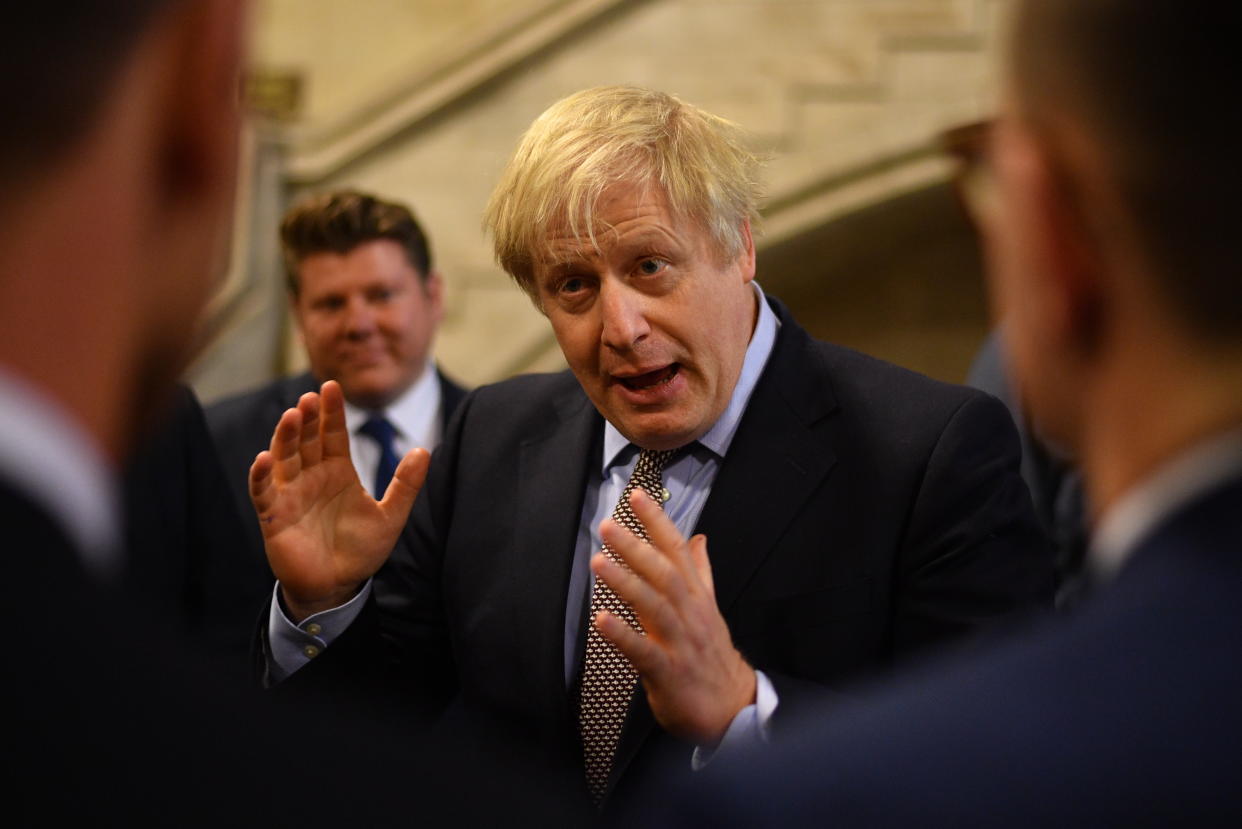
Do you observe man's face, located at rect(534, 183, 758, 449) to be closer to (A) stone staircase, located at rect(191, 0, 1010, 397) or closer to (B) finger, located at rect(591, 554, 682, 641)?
(B) finger, located at rect(591, 554, 682, 641)

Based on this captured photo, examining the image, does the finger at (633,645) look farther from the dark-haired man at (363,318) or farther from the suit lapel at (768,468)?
the dark-haired man at (363,318)

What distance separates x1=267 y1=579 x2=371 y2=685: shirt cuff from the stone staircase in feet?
14.9

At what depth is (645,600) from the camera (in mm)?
1622

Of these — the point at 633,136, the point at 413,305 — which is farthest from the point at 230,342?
the point at 633,136

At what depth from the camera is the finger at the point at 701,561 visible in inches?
66.2

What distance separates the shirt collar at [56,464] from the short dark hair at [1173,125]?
0.57m

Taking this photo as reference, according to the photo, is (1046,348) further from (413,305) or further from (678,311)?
(413,305)

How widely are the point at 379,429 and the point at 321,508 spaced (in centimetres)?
176

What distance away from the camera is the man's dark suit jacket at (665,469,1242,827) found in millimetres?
751

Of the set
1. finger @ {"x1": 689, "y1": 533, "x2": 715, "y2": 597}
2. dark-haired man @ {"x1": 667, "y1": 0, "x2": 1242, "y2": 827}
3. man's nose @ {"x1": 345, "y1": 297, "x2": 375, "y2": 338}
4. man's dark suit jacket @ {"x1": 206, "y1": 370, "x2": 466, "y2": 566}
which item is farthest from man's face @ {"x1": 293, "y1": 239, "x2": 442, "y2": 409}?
dark-haired man @ {"x1": 667, "y1": 0, "x2": 1242, "y2": 827}

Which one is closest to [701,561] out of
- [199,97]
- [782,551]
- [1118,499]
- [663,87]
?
[782,551]

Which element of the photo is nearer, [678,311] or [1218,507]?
[1218,507]

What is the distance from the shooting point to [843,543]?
2070 millimetres

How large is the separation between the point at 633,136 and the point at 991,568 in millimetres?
808
